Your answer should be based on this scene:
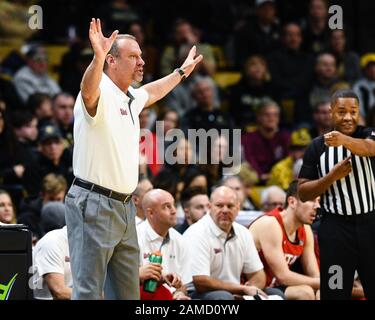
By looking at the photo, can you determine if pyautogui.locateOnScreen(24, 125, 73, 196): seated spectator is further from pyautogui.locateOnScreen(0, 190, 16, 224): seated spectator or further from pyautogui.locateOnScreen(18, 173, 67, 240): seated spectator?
pyautogui.locateOnScreen(0, 190, 16, 224): seated spectator

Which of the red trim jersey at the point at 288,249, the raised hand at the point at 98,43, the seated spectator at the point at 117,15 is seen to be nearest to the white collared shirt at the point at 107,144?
the raised hand at the point at 98,43

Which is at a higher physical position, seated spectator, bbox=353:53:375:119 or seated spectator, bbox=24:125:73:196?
seated spectator, bbox=353:53:375:119

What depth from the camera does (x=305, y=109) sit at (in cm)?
1354

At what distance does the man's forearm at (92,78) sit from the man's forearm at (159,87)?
86 cm

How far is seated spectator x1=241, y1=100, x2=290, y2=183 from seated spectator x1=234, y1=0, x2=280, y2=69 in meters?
1.69

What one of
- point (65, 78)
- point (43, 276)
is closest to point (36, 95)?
point (65, 78)

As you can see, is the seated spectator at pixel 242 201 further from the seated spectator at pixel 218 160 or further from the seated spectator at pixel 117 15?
the seated spectator at pixel 117 15

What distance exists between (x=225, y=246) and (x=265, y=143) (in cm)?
364

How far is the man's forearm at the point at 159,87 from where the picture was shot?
7.35 metres

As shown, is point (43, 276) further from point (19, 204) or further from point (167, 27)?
point (167, 27)

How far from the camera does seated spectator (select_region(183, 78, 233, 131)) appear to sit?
41.2 feet

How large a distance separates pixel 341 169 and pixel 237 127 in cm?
575

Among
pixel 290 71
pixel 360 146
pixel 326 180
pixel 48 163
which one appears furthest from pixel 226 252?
pixel 290 71

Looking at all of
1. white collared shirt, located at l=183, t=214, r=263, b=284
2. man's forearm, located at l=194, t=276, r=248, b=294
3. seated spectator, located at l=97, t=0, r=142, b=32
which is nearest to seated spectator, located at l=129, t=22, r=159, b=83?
seated spectator, located at l=97, t=0, r=142, b=32
